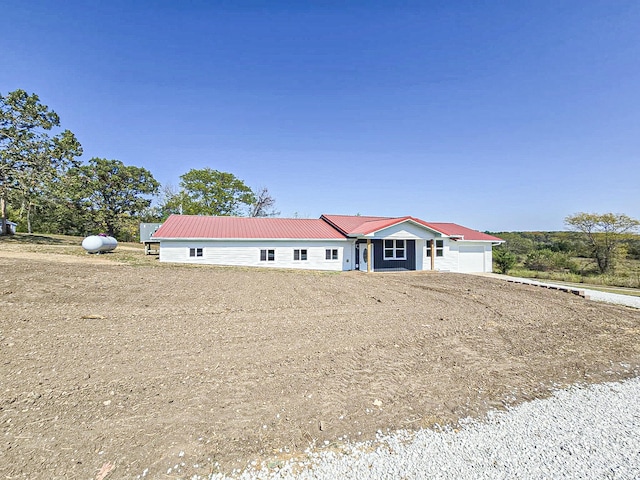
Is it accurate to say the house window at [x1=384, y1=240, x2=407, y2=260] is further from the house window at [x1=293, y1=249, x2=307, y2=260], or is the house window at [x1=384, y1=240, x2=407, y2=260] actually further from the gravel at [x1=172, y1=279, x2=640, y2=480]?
the gravel at [x1=172, y1=279, x2=640, y2=480]

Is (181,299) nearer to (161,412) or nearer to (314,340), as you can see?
(314,340)

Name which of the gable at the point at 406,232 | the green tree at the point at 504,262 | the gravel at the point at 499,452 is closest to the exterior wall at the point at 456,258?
the green tree at the point at 504,262

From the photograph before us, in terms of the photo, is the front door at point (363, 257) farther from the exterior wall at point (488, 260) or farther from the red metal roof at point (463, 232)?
the exterior wall at point (488, 260)

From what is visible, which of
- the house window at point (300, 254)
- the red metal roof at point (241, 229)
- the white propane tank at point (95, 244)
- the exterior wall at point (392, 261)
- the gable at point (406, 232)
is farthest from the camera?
the exterior wall at point (392, 261)

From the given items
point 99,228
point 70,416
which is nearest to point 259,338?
point 70,416

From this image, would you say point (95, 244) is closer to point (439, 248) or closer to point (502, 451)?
point (502, 451)

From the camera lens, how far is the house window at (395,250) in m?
20.7

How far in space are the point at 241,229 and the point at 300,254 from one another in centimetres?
444

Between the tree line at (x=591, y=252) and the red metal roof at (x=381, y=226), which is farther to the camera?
the tree line at (x=591, y=252)

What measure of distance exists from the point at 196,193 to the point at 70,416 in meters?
35.2

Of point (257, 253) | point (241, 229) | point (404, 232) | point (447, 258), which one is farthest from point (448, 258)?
point (241, 229)

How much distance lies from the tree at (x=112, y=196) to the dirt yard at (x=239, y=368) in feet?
95.7

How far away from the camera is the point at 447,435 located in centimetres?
311

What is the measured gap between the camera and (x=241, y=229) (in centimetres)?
2028
